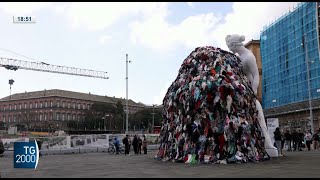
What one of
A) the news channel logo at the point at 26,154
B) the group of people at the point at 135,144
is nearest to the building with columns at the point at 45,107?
the group of people at the point at 135,144

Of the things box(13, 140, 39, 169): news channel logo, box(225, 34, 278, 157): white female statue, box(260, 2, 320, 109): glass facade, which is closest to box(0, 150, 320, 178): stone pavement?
box(13, 140, 39, 169): news channel logo

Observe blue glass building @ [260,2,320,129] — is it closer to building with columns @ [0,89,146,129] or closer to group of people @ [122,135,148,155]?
group of people @ [122,135,148,155]

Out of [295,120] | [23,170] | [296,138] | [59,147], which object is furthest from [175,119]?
[295,120]

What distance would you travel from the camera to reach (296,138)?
28.1m

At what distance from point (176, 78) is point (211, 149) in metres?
4.41

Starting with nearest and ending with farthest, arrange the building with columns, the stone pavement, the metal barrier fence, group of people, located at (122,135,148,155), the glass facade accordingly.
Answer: the stone pavement
group of people, located at (122,135,148,155)
the metal barrier fence
the glass facade
the building with columns

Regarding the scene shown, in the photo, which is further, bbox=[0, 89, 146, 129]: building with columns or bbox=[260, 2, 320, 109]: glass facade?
bbox=[0, 89, 146, 129]: building with columns

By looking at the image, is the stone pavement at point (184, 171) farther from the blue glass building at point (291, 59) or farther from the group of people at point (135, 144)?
the blue glass building at point (291, 59)

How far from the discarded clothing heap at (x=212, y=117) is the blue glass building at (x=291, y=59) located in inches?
1390

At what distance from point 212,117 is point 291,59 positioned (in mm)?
46459

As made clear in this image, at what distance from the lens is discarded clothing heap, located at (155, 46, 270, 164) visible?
16.2 m

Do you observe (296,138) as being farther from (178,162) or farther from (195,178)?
(195,178)

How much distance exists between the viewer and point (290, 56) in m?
60.1

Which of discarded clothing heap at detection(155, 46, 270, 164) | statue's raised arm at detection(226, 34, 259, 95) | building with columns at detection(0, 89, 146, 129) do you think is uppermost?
building with columns at detection(0, 89, 146, 129)
